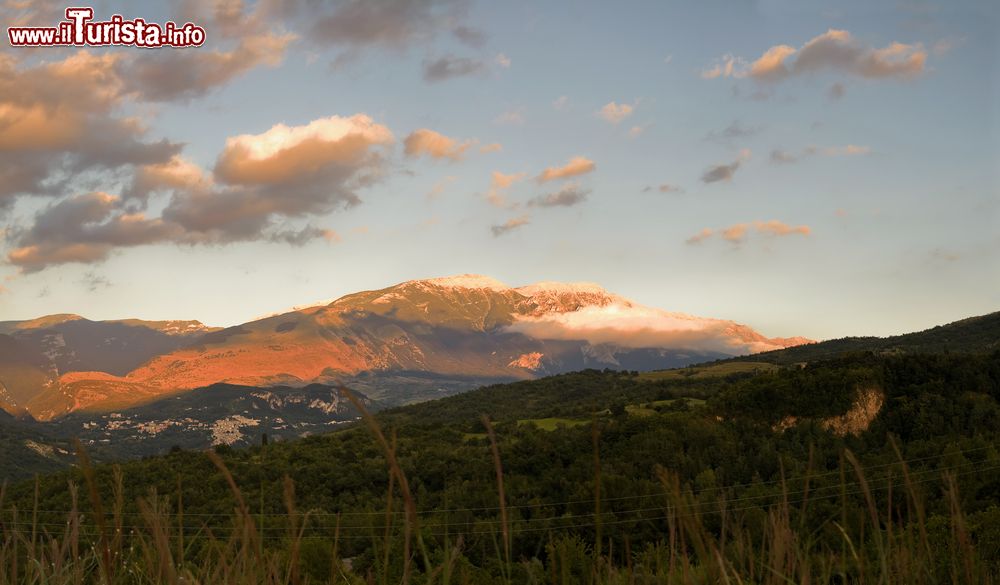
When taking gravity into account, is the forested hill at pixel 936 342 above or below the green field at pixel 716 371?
above

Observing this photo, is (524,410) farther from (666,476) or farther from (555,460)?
(666,476)

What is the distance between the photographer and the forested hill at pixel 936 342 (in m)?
128

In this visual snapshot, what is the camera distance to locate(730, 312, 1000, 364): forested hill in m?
128

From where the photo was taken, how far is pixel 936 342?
142 m

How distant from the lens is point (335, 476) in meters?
74.7

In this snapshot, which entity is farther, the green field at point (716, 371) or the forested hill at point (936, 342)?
the green field at point (716, 371)

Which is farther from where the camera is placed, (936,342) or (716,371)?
(716,371)

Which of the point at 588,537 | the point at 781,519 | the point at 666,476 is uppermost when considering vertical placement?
the point at 666,476

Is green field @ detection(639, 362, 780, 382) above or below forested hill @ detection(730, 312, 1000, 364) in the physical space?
below

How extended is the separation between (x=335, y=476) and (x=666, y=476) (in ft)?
249

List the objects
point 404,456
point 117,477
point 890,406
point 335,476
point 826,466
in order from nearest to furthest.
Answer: point 117,477 → point 826,466 → point 890,406 → point 335,476 → point 404,456

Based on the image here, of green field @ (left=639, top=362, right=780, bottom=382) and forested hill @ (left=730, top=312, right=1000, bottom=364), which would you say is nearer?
forested hill @ (left=730, top=312, right=1000, bottom=364)

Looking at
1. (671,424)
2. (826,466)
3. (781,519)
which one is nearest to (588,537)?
(826,466)

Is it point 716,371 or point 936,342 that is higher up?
point 936,342
